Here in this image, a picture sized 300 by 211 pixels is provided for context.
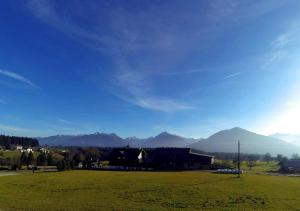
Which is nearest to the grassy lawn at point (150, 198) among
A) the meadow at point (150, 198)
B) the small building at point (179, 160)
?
the meadow at point (150, 198)

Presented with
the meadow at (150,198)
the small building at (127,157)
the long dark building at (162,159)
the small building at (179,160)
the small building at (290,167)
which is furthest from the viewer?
the small building at (127,157)

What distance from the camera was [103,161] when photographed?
144750mm

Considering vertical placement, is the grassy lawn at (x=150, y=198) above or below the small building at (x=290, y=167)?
below

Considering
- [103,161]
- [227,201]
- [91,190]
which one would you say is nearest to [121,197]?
[91,190]

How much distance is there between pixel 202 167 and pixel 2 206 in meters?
80.6

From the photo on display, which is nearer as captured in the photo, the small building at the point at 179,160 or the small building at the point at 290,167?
the small building at the point at 290,167

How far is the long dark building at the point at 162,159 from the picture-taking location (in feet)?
370

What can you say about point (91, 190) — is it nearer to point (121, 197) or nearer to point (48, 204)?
point (121, 197)

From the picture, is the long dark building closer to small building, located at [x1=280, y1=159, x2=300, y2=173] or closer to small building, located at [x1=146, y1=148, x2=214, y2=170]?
small building, located at [x1=146, y1=148, x2=214, y2=170]

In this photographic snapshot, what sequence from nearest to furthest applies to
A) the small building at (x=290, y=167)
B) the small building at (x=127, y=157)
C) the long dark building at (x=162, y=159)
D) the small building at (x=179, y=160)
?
1. the small building at (x=290, y=167)
2. the small building at (x=179, y=160)
3. the long dark building at (x=162, y=159)
4. the small building at (x=127, y=157)

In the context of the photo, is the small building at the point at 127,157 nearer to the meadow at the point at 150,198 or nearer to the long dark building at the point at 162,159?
the long dark building at the point at 162,159

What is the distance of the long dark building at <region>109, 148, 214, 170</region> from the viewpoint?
113m

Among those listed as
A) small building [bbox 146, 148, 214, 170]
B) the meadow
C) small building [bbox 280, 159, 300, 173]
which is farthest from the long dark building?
the meadow

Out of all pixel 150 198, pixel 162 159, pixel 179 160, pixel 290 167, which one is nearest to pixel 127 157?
pixel 162 159
